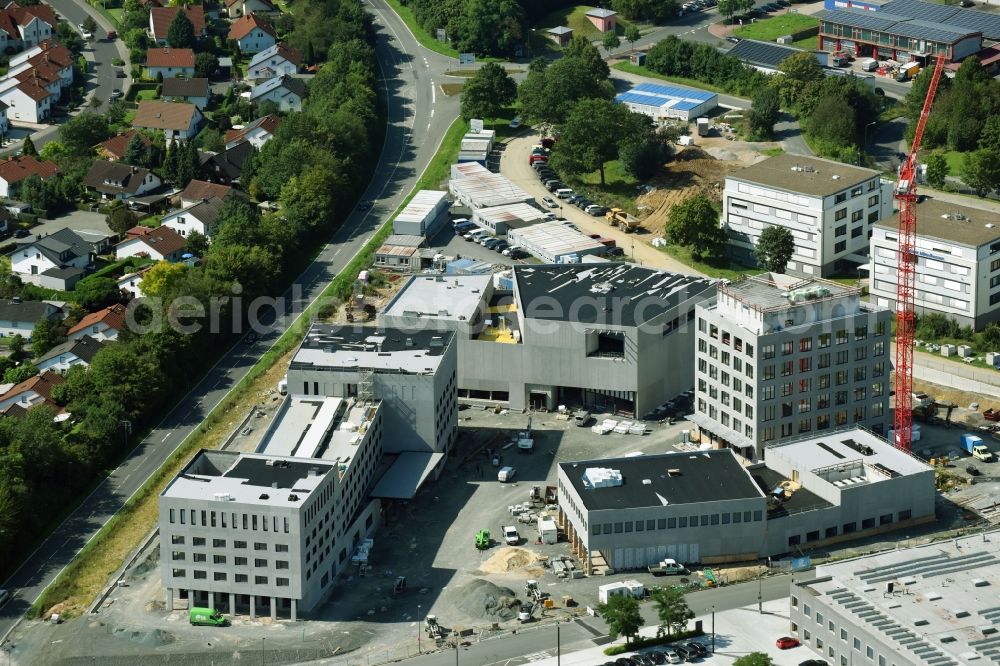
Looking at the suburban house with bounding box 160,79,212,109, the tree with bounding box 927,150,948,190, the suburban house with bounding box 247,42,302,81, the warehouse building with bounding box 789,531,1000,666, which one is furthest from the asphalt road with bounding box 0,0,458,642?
the tree with bounding box 927,150,948,190

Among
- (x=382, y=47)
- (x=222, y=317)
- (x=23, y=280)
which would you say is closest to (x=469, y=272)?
(x=222, y=317)

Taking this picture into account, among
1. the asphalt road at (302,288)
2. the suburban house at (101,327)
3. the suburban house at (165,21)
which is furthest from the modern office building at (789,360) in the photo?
the suburban house at (165,21)

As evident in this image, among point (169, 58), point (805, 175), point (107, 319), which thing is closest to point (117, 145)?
Answer: point (169, 58)

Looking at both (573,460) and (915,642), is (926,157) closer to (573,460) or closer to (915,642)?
(573,460)

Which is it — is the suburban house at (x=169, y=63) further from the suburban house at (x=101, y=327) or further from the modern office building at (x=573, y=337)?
the modern office building at (x=573, y=337)

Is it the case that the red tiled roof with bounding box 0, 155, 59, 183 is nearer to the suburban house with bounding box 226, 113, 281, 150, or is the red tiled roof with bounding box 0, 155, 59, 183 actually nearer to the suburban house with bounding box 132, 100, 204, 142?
the suburban house with bounding box 132, 100, 204, 142

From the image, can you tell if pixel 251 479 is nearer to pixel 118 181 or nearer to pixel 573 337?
pixel 573 337
